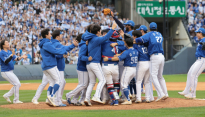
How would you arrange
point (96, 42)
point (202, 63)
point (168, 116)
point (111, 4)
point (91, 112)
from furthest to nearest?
point (111, 4)
point (202, 63)
point (96, 42)
point (91, 112)
point (168, 116)

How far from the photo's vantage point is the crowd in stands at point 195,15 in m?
30.9

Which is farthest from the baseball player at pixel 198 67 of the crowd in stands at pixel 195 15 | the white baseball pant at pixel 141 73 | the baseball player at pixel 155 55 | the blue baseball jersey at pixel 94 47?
the crowd in stands at pixel 195 15

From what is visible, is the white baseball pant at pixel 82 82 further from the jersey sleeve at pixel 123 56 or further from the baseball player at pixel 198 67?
the baseball player at pixel 198 67

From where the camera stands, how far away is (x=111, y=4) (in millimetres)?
32656

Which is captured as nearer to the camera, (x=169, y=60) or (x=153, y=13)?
(x=169, y=60)

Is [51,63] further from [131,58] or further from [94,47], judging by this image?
[131,58]

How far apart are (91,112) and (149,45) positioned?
286 centimetres

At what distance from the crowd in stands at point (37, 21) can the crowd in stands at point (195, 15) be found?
828cm

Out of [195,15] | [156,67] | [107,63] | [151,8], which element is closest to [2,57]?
[107,63]

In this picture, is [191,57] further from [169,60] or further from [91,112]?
[91,112]

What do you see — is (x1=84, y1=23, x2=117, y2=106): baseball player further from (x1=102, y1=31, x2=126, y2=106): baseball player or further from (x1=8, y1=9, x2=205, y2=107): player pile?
(x1=102, y1=31, x2=126, y2=106): baseball player

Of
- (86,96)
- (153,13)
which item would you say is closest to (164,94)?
(86,96)

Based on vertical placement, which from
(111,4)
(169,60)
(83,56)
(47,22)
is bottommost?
(169,60)

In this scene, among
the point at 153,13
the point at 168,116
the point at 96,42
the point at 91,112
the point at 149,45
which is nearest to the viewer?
the point at 168,116
